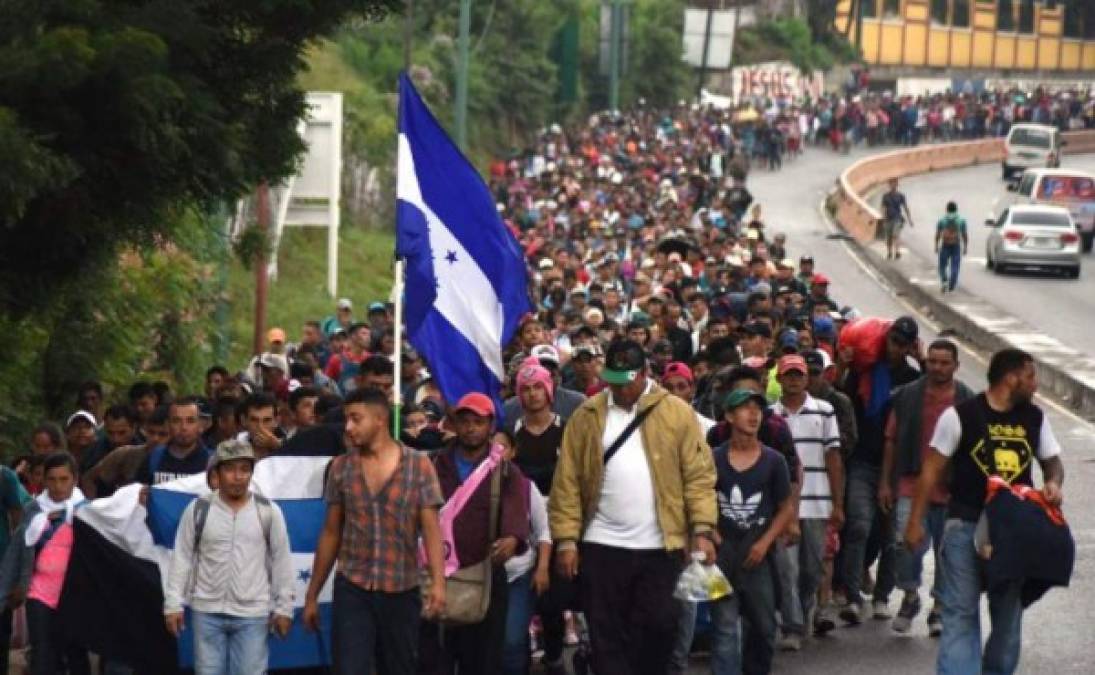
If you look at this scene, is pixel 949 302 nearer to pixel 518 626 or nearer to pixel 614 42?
pixel 614 42

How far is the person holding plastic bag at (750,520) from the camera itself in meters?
13.1

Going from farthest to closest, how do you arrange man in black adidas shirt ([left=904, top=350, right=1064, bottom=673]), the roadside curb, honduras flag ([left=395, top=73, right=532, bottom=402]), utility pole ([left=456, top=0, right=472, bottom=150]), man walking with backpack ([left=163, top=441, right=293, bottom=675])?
utility pole ([left=456, top=0, right=472, bottom=150])
the roadside curb
honduras flag ([left=395, top=73, right=532, bottom=402])
man in black adidas shirt ([left=904, top=350, right=1064, bottom=673])
man walking with backpack ([left=163, top=441, right=293, bottom=675])

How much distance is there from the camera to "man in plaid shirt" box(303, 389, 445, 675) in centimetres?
1112

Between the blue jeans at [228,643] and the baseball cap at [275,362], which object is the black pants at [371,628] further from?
the baseball cap at [275,362]

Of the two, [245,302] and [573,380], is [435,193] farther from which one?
[245,302]

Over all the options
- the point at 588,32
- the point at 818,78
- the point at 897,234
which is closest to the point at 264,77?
the point at 897,234

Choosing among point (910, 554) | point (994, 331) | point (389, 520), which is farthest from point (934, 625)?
point (994, 331)

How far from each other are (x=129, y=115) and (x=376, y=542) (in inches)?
83.3

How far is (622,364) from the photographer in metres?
11.9

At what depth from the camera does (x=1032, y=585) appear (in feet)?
39.6

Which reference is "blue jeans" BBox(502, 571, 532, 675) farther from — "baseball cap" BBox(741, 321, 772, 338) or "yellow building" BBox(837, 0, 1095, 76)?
"yellow building" BBox(837, 0, 1095, 76)

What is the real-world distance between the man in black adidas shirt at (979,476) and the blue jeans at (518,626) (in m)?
1.79

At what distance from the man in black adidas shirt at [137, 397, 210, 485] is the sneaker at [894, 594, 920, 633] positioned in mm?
4311

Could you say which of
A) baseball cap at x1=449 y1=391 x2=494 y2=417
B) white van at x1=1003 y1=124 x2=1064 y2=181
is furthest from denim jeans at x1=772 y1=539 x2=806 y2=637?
white van at x1=1003 y1=124 x2=1064 y2=181
